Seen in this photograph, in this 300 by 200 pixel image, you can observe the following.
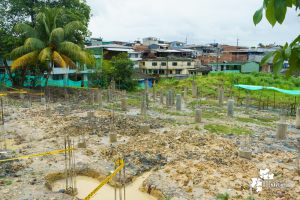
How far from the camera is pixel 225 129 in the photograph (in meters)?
13.2

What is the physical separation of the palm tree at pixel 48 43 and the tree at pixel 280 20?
19253 millimetres

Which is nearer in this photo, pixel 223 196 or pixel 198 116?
pixel 223 196

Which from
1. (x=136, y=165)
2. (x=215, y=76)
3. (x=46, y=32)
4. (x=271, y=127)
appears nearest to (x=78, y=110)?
(x=46, y=32)

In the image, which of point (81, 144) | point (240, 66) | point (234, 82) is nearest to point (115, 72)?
point (234, 82)

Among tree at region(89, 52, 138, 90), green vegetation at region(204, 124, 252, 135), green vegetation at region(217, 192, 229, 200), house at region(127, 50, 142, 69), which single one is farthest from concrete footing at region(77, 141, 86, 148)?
house at region(127, 50, 142, 69)

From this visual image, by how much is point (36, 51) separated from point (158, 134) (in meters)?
14.0

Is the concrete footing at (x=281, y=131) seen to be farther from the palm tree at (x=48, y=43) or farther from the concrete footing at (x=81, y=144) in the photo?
the palm tree at (x=48, y=43)

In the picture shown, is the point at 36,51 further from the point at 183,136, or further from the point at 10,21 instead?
the point at 183,136

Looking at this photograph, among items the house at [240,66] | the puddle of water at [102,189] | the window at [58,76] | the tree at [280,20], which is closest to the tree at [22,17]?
the window at [58,76]

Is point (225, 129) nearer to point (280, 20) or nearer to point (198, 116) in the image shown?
point (198, 116)

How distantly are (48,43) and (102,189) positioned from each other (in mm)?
17393

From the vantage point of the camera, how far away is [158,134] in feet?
39.5

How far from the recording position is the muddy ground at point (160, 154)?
671cm

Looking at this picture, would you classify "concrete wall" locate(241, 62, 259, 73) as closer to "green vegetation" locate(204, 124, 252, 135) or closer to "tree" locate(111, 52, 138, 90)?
"tree" locate(111, 52, 138, 90)
